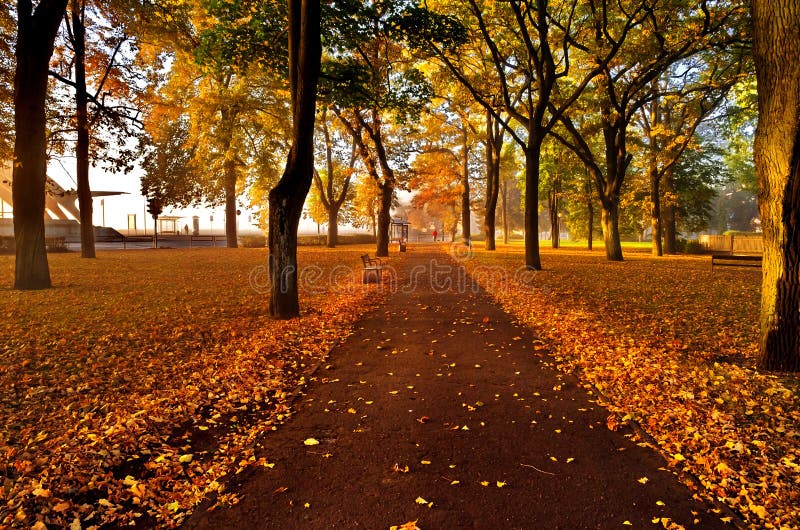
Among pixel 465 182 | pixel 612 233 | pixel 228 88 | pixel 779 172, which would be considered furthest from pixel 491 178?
pixel 779 172

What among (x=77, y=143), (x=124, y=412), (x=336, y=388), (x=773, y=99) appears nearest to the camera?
(x=124, y=412)

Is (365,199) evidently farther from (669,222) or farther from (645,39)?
(645,39)

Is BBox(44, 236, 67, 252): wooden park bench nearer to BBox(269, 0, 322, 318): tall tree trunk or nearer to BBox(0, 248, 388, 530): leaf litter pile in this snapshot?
BBox(0, 248, 388, 530): leaf litter pile

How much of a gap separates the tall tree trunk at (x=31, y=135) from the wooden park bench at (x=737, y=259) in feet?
77.7

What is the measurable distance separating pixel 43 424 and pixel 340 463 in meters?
3.03

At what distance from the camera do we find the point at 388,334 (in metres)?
8.08

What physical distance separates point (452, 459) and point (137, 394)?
3800mm

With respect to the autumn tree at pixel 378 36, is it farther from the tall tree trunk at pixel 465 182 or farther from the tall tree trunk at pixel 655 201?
the tall tree trunk at pixel 465 182

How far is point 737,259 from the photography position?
1788 centimetres

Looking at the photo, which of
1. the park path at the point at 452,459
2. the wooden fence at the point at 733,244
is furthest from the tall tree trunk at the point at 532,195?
the wooden fence at the point at 733,244

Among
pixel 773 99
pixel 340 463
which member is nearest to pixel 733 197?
pixel 773 99

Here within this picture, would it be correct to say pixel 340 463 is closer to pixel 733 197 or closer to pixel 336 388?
pixel 336 388

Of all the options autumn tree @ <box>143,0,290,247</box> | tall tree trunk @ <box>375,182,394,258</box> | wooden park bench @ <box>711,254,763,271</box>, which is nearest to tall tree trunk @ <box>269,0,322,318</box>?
autumn tree @ <box>143,0,290,247</box>

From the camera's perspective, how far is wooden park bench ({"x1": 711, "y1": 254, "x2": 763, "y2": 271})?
1788 centimetres
